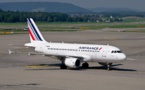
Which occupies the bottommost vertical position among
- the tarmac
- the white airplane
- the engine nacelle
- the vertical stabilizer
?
the tarmac

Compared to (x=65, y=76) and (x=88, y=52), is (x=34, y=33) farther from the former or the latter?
(x=65, y=76)

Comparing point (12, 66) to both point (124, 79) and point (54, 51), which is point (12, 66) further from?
point (124, 79)

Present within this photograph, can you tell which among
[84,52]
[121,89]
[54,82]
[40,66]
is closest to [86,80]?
[54,82]

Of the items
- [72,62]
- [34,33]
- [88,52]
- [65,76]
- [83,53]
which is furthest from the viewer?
[34,33]

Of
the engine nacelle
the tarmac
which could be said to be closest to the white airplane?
the engine nacelle

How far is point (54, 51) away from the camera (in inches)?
2435

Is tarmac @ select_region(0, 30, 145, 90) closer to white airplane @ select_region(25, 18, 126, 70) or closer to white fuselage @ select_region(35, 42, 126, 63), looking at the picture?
white airplane @ select_region(25, 18, 126, 70)

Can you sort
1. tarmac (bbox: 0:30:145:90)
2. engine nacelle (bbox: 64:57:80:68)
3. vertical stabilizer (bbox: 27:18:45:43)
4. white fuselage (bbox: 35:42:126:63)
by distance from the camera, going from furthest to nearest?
vertical stabilizer (bbox: 27:18:45:43)
engine nacelle (bbox: 64:57:80:68)
white fuselage (bbox: 35:42:126:63)
tarmac (bbox: 0:30:145:90)

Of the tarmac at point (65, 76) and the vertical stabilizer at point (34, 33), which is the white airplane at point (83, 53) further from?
the vertical stabilizer at point (34, 33)

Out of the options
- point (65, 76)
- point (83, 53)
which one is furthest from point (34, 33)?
point (65, 76)

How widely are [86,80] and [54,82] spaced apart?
3.64 m

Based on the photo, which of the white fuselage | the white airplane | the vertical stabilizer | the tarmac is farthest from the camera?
the vertical stabilizer

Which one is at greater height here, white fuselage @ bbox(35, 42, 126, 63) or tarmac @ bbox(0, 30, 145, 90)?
white fuselage @ bbox(35, 42, 126, 63)

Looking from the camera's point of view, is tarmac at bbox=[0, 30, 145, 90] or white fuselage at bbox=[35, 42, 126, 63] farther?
white fuselage at bbox=[35, 42, 126, 63]
